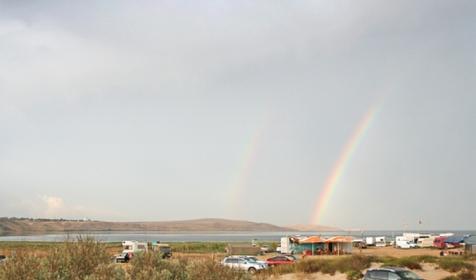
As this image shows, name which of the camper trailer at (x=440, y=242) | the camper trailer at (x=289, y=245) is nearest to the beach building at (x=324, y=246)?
the camper trailer at (x=289, y=245)

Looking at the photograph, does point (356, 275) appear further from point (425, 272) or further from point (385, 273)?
point (385, 273)

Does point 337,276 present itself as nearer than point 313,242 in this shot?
Yes

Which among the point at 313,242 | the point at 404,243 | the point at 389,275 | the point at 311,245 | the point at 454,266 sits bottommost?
the point at 404,243

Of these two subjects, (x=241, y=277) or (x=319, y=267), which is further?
(x=319, y=267)

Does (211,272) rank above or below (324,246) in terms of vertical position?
above

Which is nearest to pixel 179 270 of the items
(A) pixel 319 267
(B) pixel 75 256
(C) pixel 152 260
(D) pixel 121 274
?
(C) pixel 152 260

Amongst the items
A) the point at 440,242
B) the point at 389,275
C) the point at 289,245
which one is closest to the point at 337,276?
the point at 389,275

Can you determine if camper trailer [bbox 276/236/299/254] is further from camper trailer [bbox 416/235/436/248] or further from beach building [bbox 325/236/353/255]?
camper trailer [bbox 416/235/436/248]

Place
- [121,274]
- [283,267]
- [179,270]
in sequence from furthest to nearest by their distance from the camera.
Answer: [283,267], [179,270], [121,274]

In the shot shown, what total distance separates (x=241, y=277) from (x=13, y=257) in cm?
380

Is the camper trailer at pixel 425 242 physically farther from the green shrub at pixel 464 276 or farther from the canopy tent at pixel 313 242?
the green shrub at pixel 464 276

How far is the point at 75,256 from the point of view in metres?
9.26

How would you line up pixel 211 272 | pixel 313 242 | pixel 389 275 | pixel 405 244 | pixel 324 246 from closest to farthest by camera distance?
1. pixel 211 272
2. pixel 389 275
3. pixel 313 242
4. pixel 324 246
5. pixel 405 244

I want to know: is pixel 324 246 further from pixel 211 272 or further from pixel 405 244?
pixel 211 272
